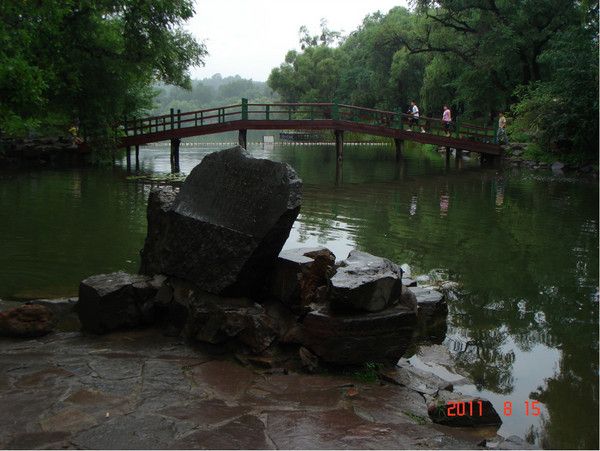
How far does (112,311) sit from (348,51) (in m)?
61.0

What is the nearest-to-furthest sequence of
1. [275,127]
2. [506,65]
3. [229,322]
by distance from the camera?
1. [229,322]
2. [275,127]
3. [506,65]

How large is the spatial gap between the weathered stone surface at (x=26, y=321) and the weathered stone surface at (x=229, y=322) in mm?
1287

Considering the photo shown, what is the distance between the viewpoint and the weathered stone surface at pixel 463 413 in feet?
13.1

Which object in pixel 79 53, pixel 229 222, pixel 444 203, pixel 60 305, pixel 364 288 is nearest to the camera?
pixel 364 288

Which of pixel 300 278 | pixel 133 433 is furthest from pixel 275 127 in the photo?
pixel 133 433

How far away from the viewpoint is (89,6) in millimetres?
13305

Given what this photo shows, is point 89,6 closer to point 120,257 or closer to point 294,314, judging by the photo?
point 120,257

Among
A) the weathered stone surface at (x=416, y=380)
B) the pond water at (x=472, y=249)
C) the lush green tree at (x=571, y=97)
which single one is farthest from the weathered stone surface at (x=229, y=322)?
the lush green tree at (x=571, y=97)

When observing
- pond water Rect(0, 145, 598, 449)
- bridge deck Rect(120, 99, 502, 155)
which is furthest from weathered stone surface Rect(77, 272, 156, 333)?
bridge deck Rect(120, 99, 502, 155)

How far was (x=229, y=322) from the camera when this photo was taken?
5039 millimetres

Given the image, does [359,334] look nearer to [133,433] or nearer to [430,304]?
[430,304]

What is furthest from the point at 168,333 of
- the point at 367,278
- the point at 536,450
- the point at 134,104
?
the point at 134,104

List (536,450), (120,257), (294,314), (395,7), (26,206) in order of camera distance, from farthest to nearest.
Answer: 1. (395,7)
2. (26,206)
3. (120,257)
4. (294,314)
5. (536,450)

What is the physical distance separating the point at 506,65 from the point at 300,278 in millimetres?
28223
